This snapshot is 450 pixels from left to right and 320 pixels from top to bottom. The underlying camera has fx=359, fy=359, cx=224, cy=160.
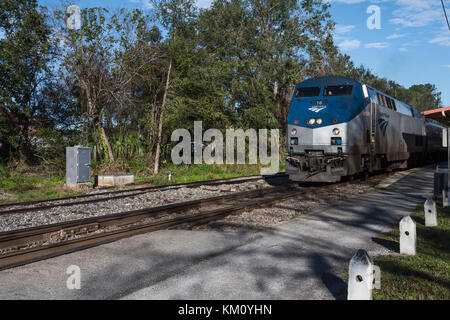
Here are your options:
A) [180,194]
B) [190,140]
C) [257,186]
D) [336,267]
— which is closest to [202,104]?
[190,140]

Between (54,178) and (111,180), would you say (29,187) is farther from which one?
(111,180)

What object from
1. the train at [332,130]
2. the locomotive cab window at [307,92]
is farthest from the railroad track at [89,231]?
the locomotive cab window at [307,92]

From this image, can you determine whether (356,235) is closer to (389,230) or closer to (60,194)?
(389,230)

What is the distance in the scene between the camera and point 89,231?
7.05m

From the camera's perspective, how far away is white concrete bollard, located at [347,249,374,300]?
136 inches

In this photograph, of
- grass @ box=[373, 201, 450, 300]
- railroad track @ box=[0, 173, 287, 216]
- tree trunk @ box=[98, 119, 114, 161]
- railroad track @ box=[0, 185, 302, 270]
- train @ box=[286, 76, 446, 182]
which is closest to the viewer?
grass @ box=[373, 201, 450, 300]

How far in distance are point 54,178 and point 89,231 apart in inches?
365

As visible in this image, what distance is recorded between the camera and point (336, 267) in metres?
4.93

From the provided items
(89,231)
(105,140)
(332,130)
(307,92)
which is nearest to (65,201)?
(89,231)

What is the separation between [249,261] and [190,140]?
16123 mm

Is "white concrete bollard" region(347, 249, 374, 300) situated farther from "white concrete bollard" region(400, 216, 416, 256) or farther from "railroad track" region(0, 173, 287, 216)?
"railroad track" region(0, 173, 287, 216)

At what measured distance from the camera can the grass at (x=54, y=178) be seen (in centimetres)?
1197

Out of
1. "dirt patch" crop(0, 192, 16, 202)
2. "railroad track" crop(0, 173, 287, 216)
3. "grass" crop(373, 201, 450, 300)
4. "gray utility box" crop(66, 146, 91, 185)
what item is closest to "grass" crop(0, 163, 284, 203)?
"dirt patch" crop(0, 192, 16, 202)

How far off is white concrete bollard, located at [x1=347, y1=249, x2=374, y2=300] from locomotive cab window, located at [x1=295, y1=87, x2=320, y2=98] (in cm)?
1005
